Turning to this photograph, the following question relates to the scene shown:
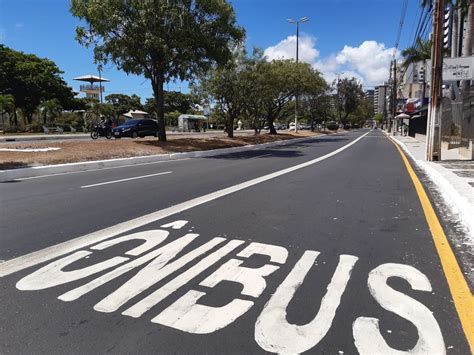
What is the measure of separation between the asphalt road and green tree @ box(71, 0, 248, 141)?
14.6 meters

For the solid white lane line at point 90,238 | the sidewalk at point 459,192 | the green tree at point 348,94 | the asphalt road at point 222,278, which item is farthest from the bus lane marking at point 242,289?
the green tree at point 348,94

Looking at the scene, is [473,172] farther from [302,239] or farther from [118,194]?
[118,194]

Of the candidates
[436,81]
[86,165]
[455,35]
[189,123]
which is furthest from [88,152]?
[189,123]

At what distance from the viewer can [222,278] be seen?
4.08 meters

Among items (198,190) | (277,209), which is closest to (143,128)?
(198,190)

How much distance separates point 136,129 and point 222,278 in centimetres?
2926

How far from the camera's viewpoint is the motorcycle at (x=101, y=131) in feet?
101

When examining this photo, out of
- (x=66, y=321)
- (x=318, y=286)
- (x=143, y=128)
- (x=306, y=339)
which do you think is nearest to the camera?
(x=306, y=339)

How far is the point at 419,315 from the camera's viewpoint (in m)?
3.36

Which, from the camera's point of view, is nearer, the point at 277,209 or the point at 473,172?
the point at 277,209

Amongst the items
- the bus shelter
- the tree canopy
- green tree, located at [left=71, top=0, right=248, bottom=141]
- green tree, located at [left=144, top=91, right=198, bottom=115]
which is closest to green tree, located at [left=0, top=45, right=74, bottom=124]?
the bus shelter

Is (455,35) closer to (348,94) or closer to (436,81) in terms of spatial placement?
(436,81)

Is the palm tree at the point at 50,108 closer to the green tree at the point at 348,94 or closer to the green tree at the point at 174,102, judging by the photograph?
the green tree at the point at 174,102

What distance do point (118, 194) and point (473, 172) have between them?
31.0 feet
